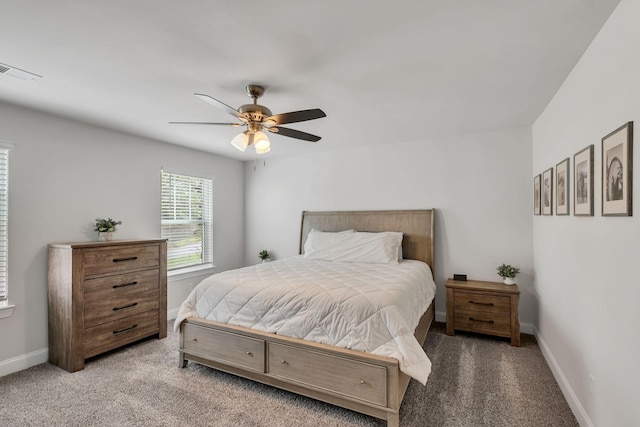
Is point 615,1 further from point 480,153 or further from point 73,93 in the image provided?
point 73,93

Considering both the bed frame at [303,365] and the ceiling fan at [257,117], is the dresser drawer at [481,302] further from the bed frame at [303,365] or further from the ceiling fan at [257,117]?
the ceiling fan at [257,117]

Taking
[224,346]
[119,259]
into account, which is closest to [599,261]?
[224,346]

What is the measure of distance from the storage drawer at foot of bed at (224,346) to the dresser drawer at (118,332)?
0.88m

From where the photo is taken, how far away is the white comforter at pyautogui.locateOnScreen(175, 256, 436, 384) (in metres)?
2.03

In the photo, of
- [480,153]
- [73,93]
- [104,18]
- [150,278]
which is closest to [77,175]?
[73,93]

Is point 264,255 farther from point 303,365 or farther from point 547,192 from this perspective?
point 547,192

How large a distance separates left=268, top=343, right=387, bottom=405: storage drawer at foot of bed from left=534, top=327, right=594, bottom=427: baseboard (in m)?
1.23

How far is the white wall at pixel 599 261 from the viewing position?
139 centimetres

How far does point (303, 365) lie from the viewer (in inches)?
87.0

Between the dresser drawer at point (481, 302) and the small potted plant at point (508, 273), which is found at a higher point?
the small potted plant at point (508, 273)

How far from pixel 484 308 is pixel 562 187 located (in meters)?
1.56

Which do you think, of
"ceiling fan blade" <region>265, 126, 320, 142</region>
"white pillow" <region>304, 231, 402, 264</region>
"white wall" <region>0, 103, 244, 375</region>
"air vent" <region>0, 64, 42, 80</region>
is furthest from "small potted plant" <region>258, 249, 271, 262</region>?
"air vent" <region>0, 64, 42, 80</region>

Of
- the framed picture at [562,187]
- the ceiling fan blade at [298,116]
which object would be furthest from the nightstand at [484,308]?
the ceiling fan blade at [298,116]

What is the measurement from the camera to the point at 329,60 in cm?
199
